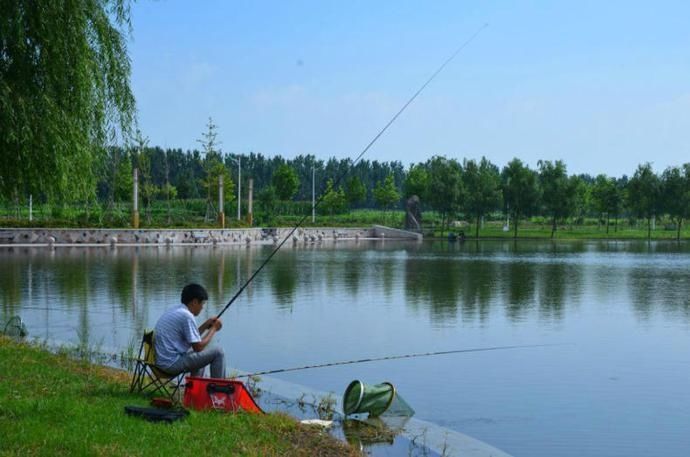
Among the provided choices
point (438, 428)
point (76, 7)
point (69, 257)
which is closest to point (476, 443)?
point (438, 428)

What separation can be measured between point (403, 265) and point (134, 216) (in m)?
18.9

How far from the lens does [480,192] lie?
231ft

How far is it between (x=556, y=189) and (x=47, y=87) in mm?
62959

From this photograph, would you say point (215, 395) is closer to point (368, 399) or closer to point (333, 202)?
point (368, 399)

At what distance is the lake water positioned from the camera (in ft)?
30.8

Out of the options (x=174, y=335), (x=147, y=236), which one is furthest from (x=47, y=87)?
(x=147, y=236)

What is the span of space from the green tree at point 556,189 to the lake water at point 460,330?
→ 3761 cm

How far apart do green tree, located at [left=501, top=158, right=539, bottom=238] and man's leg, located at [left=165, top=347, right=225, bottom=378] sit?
2484 inches

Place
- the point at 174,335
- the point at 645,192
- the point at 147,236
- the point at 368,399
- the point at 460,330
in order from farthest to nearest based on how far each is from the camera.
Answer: the point at 645,192 → the point at 147,236 → the point at 460,330 → the point at 368,399 → the point at 174,335

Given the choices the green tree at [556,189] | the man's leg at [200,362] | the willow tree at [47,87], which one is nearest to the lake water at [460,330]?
the man's leg at [200,362]

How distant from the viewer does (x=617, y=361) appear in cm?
1282

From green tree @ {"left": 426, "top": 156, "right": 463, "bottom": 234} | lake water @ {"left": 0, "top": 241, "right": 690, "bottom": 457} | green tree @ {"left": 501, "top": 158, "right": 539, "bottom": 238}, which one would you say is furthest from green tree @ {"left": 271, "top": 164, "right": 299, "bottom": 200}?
lake water @ {"left": 0, "top": 241, "right": 690, "bottom": 457}

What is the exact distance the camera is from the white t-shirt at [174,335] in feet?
25.7

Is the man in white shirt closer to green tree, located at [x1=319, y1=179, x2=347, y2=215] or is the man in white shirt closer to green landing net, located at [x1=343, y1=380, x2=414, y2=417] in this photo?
green landing net, located at [x1=343, y1=380, x2=414, y2=417]
